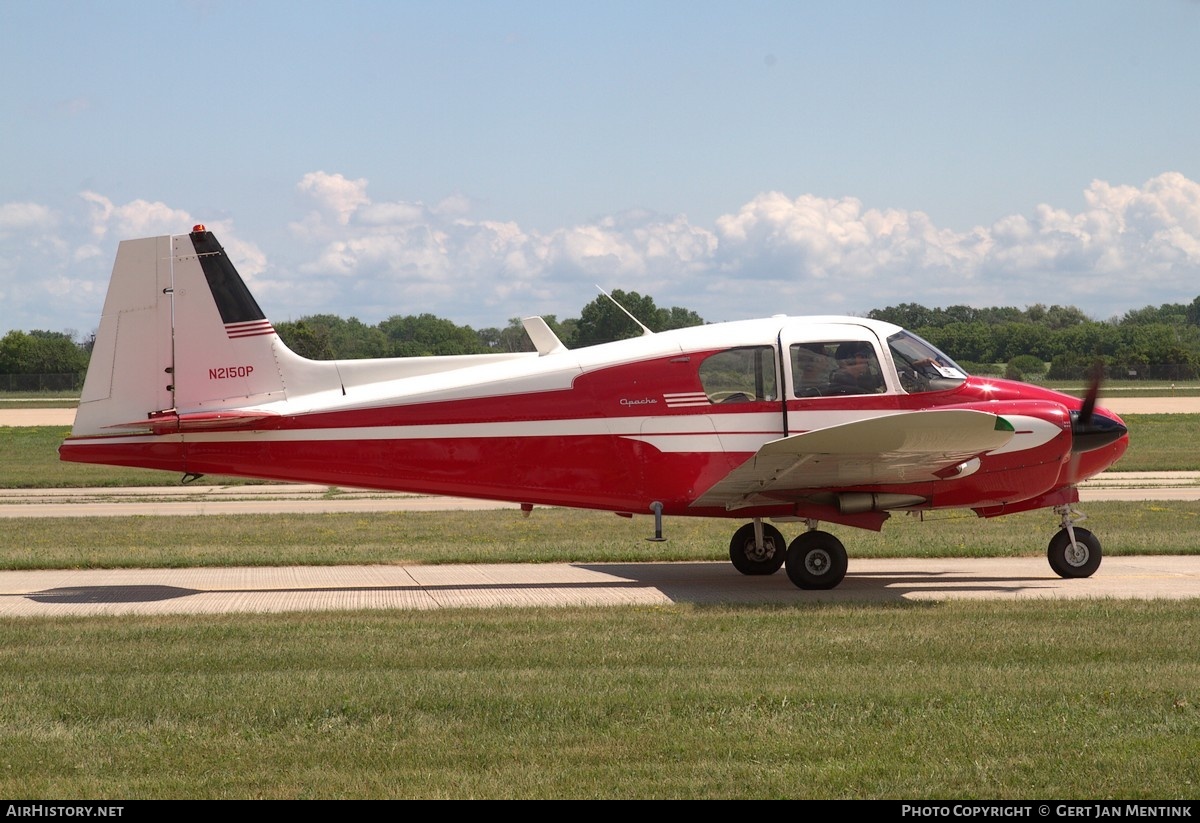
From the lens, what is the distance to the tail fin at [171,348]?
12578 mm

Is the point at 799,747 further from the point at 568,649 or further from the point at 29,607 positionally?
the point at 29,607

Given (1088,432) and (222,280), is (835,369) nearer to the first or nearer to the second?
(1088,432)

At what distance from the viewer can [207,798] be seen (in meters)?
5.93

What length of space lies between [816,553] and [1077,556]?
9.84 feet

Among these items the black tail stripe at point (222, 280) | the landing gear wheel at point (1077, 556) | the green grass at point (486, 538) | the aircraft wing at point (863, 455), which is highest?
the black tail stripe at point (222, 280)

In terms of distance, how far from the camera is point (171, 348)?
41.4ft

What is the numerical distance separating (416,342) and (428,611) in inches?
3115

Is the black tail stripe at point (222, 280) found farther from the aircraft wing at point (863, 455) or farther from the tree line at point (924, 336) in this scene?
the tree line at point (924, 336)

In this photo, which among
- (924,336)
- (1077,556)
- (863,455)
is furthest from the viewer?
(924,336)

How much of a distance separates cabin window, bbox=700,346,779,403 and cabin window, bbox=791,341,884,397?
0.87 feet

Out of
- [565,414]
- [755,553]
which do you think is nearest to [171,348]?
[565,414]

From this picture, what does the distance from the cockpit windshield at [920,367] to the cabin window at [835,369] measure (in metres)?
0.25

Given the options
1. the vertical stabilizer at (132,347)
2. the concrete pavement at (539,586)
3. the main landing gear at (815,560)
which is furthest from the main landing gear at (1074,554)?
the vertical stabilizer at (132,347)

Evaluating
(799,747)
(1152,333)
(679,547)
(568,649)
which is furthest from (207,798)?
(1152,333)
